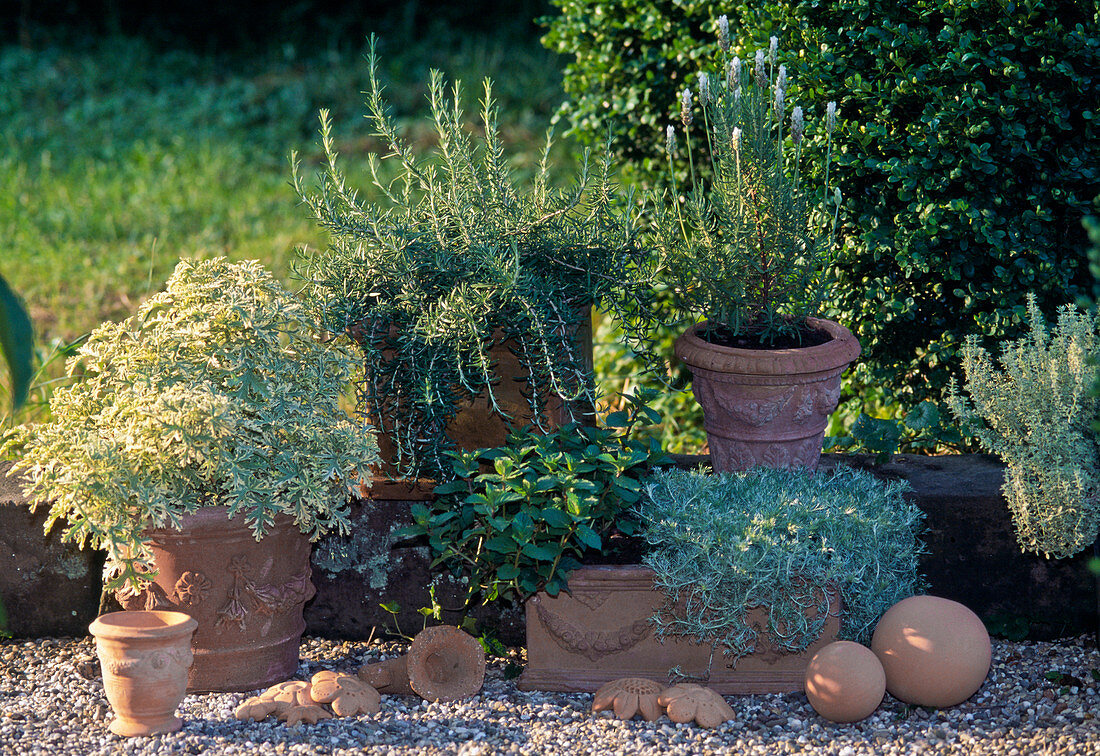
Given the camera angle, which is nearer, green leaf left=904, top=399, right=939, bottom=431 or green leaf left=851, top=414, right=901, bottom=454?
green leaf left=851, top=414, right=901, bottom=454

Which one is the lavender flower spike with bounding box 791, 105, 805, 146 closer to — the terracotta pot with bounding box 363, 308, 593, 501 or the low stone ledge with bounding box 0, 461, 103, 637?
the terracotta pot with bounding box 363, 308, 593, 501

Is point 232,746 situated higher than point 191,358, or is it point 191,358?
point 191,358

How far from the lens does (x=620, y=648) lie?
10.3 ft

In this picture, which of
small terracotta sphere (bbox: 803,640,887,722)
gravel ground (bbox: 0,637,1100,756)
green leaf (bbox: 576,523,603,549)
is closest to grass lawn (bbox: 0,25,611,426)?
gravel ground (bbox: 0,637,1100,756)

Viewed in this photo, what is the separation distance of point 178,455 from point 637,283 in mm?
1416

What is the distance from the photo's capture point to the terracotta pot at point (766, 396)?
3289 millimetres

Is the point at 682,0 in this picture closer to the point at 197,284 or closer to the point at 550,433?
the point at 550,433

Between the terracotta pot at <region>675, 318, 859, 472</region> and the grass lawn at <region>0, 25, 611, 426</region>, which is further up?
the grass lawn at <region>0, 25, 611, 426</region>

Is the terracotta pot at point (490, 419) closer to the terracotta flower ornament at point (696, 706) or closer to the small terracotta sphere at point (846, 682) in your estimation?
the terracotta flower ornament at point (696, 706)

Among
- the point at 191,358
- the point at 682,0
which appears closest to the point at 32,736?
the point at 191,358

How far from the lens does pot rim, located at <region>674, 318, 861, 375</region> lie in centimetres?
327

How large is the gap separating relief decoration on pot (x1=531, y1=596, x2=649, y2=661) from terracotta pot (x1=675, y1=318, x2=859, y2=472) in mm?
665

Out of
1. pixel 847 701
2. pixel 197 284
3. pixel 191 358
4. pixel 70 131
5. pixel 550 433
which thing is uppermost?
pixel 70 131

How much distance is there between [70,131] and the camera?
8.27m
